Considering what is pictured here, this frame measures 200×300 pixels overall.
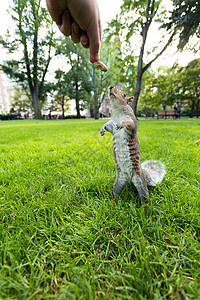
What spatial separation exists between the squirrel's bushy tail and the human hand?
1.18 m

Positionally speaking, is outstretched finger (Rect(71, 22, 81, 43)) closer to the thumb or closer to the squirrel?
the thumb

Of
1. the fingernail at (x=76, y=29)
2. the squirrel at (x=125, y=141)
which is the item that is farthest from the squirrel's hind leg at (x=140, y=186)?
the fingernail at (x=76, y=29)

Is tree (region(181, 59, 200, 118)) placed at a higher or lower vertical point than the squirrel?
higher

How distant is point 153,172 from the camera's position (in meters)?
1.43

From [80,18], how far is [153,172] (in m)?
1.44

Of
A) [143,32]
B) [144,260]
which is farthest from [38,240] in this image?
[143,32]

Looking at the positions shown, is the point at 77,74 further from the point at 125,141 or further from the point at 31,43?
the point at 125,141

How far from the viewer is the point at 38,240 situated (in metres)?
0.93

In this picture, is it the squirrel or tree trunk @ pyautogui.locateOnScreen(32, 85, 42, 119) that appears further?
tree trunk @ pyautogui.locateOnScreen(32, 85, 42, 119)

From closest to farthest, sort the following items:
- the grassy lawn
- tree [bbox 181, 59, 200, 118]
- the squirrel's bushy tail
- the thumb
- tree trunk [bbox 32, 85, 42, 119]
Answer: the grassy lawn → the thumb → the squirrel's bushy tail → tree [bbox 181, 59, 200, 118] → tree trunk [bbox 32, 85, 42, 119]

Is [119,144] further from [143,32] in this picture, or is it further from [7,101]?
[7,101]

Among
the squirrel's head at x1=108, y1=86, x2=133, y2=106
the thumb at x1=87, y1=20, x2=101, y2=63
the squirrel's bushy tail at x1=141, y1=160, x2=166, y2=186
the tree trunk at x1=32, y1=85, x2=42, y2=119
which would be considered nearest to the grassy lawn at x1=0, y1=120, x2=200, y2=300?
the squirrel's bushy tail at x1=141, y1=160, x2=166, y2=186

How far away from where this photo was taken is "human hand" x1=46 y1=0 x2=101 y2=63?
102cm

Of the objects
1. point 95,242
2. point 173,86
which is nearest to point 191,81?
point 173,86
